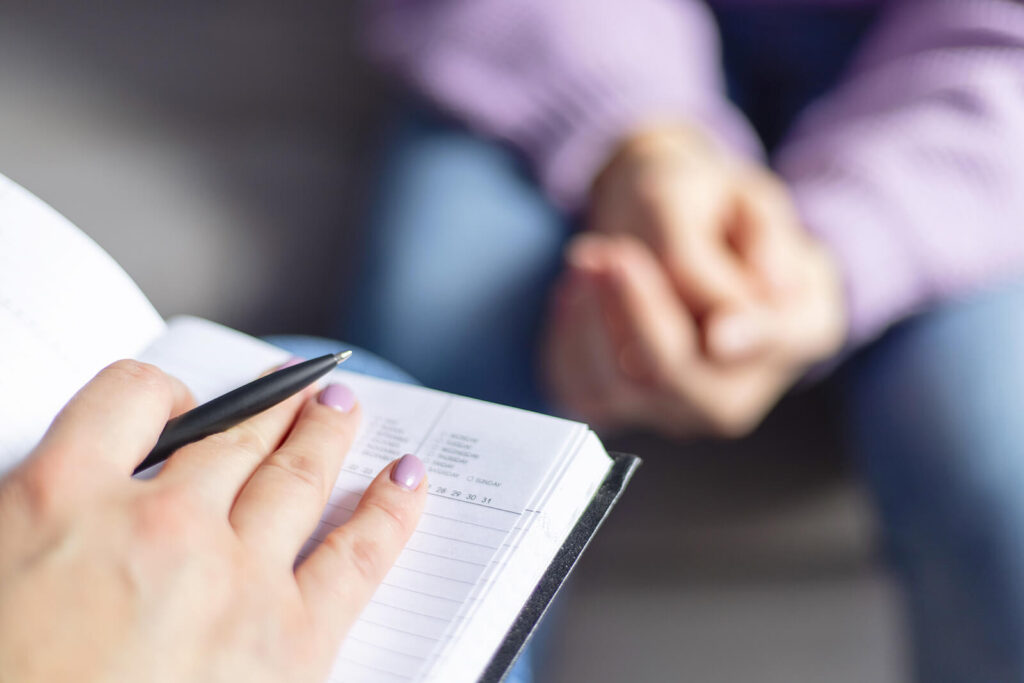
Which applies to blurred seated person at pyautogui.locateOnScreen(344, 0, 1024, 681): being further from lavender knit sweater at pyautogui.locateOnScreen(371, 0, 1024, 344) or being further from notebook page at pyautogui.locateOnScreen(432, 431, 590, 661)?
notebook page at pyautogui.locateOnScreen(432, 431, 590, 661)

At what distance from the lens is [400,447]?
1.15ft

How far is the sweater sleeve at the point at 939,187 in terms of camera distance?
0.62 metres

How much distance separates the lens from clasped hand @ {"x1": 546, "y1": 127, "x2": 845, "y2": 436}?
597 millimetres

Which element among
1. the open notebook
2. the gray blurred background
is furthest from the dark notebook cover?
the gray blurred background

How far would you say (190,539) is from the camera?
0.87ft

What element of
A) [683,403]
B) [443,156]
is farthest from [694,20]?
[683,403]

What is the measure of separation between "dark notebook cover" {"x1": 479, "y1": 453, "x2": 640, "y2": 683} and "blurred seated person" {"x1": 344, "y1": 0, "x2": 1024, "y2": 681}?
252 mm

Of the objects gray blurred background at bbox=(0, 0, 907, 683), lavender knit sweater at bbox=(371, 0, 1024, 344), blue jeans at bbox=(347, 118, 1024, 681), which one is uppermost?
lavender knit sweater at bbox=(371, 0, 1024, 344)

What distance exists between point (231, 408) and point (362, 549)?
8cm

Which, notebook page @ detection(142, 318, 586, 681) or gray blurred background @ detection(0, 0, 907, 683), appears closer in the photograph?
notebook page @ detection(142, 318, 586, 681)

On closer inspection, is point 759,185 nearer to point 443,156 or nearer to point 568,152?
point 568,152

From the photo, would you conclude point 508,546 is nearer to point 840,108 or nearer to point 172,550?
point 172,550

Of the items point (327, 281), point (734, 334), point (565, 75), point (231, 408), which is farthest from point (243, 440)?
point (327, 281)

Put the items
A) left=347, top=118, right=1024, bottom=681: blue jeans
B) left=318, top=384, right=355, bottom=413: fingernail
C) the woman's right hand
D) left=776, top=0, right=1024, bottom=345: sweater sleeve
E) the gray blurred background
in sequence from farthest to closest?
1. the gray blurred background
2. left=776, top=0, right=1024, bottom=345: sweater sleeve
3. left=347, top=118, right=1024, bottom=681: blue jeans
4. left=318, top=384, right=355, bottom=413: fingernail
5. the woman's right hand
